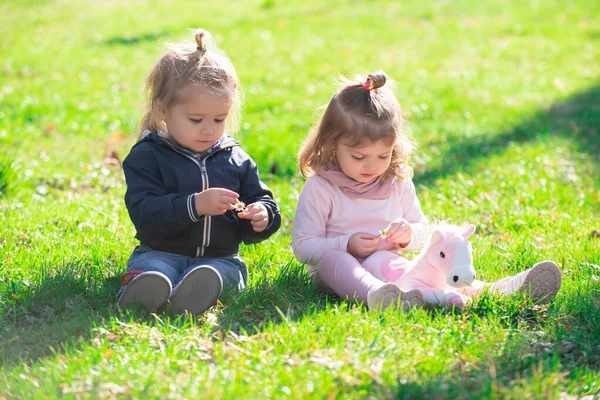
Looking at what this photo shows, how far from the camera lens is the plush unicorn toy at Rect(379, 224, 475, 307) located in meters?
3.58

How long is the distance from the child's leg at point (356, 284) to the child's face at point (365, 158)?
0.46 metres

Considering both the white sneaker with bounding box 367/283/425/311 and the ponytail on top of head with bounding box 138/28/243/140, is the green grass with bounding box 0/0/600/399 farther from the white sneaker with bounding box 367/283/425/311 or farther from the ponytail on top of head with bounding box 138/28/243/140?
the ponytail on top of head with bounding box 138/28/243/140

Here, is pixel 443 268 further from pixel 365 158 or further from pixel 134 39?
pixel 134 39

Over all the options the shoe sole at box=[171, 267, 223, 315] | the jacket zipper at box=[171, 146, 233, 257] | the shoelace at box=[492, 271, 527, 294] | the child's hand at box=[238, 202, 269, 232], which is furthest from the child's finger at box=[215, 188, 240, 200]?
the shoelace at box=[492, 271, 527, 294]

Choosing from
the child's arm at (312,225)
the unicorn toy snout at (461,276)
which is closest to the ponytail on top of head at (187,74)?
the child's arm at (312,225)

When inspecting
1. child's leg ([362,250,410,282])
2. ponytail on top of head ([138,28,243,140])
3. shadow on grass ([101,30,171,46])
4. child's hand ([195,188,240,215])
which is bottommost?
child's leg ([362,250,410,282])

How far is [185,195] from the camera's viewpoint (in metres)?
3.99

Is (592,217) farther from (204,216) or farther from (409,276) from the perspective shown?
(204,216)

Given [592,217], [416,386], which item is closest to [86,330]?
[416,386]

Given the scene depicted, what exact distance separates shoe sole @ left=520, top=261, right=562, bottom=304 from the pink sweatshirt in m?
0.70

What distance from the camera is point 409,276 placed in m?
3.81

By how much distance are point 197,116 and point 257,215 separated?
1.97 feet

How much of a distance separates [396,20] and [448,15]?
3.58 feet

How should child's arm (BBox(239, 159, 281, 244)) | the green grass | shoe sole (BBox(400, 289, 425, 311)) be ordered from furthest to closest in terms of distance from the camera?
child's arm (BBox(239, 159, 281, 244)), shoe sole (BBox(400, 289, 425, 311)), the green grass
